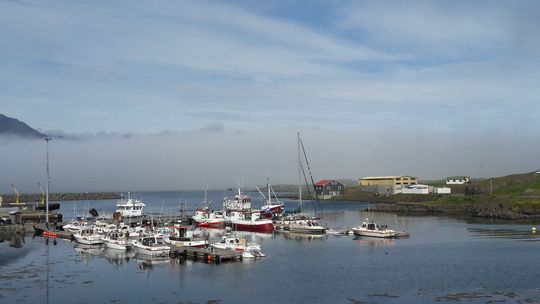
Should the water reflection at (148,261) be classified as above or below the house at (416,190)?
→ below

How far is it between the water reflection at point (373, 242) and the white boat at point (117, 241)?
22.7 metres

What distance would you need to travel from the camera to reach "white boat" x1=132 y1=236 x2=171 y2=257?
45438mm

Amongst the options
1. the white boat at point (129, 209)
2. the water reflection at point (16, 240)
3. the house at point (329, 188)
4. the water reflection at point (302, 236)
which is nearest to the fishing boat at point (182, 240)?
the water reflection at point (302, 236)

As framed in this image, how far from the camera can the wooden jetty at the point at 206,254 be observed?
43156 mm

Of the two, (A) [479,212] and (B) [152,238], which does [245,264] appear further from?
(A) [479,212]

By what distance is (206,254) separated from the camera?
43.7m

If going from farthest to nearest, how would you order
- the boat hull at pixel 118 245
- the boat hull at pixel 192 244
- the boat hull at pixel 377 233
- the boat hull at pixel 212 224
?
the boat hull at pixel 212 224
the boat hull at pixel 377 233
the boat hull at pixel 118 245
the boat hull at pixel 192 244

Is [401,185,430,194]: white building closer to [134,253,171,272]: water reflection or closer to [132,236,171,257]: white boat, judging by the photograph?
[132,236,171,257]: white boat

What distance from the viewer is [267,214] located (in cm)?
8038

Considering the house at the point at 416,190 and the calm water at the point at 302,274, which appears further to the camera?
the house at the point at 416,190

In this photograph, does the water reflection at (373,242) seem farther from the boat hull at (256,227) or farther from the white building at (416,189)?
the white building at (416,189)

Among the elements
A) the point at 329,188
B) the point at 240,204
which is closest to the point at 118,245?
the point at 240,204

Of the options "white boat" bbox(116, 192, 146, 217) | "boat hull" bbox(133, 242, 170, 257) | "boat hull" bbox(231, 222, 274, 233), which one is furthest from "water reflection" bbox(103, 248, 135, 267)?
"white boat" bbox(116, 192, 146, 217)

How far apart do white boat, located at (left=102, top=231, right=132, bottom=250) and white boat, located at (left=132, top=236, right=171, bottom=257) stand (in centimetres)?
359
